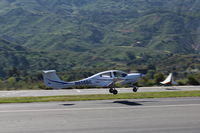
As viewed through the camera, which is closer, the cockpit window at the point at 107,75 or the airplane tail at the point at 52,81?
the airplane tail at the point at 52,81

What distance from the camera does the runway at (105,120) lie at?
12094mm

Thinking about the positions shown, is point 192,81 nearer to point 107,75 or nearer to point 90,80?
point 107,75

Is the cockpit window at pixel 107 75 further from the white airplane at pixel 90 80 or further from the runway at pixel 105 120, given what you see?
the runway at pixel 105 120

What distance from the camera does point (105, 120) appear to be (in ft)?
45.4

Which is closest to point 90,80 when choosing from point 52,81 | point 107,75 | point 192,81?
point 107,75

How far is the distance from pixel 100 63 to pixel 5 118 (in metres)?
148

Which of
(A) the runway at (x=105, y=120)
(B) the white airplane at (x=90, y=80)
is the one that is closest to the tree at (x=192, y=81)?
(B) the white airplane at (x=90, y=80)

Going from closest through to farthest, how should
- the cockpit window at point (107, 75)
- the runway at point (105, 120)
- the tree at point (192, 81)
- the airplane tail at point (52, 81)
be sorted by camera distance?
1. the runway at point (105, 120)
2. the airplane tail at point (52, 81)
3. the cockpit window at point (107, 75)
4. the tree at point (192, 81)

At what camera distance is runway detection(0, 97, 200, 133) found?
12.1 metres

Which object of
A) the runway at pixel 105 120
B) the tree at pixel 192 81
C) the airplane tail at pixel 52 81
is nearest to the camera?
the runway at pixel 105 120

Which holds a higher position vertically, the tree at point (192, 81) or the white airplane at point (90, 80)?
the white airplane at point (90, 80)

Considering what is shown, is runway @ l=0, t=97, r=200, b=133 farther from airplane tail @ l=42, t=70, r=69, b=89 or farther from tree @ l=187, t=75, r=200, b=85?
tree @ l=187, t=75, r=200, b=85

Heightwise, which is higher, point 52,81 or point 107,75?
point 107,75

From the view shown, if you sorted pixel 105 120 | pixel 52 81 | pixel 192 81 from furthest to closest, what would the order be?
pixel 192 81 → pixel 52 81 → pixel 105 120
